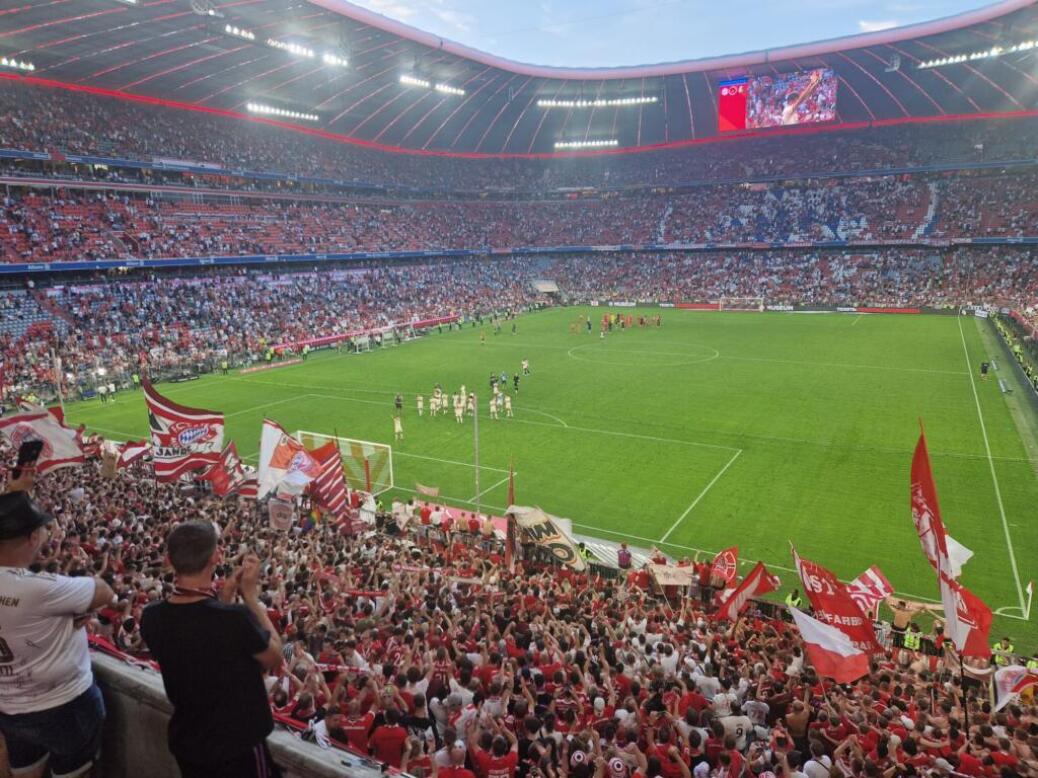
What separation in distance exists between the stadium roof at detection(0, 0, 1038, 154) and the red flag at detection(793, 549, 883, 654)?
4251cm

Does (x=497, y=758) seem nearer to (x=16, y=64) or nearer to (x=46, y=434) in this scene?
(x=46, y=434)

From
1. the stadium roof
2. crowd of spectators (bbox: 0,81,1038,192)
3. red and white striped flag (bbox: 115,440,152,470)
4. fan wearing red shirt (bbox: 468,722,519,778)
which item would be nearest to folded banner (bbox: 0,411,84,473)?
red and white striped flag (bbox: 115,440,152,470)

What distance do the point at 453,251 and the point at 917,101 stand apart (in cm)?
5164

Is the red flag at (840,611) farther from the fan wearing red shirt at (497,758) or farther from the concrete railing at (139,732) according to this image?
the concrete railing at (139,732)

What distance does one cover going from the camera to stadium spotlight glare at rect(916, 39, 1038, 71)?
175ft

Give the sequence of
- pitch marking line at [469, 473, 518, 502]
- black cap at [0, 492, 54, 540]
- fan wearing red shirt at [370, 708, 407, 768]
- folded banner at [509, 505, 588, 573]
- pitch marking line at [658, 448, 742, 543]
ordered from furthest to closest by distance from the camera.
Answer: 1. pitch marking line at [469, 473, 518, 502]
2. pitch marking line at [658, 448, 742, 543]
3. folded banner at [509, 505, 588, 573]
4. fan wearing red shirt at [370, 708, 407, 768]
5. black cap at [0, 492, 54, 540]

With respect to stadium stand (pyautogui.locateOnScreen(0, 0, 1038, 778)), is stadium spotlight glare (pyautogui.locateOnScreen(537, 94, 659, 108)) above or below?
above

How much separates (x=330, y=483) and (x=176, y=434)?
369 cm

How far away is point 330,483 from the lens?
50.2ft

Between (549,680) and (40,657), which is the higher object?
(40,657)

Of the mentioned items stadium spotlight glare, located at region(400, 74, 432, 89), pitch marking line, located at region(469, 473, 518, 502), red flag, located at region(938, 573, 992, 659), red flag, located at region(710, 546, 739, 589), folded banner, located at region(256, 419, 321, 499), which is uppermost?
stadium spotlight glare, located at region(400, 74, 432, 89)

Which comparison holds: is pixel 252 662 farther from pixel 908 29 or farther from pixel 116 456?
pixel 908 29

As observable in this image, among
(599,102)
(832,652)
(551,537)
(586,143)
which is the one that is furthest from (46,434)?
(586,143)

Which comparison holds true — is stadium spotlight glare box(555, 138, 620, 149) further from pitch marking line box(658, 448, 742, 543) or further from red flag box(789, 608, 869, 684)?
red flag box(789, 608, 869, 684)
